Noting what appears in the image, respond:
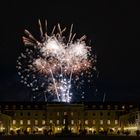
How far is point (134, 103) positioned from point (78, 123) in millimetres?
18851

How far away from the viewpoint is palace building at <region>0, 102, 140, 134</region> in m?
153

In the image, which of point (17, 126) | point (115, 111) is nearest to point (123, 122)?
point (115, 111)

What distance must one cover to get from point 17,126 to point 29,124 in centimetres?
395

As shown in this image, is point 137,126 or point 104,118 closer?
point 137,126

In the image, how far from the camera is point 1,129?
122375 millimetres

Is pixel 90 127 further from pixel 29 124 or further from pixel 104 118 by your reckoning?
pixel 29 124

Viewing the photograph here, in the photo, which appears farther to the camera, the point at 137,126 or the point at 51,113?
the point at 51,113

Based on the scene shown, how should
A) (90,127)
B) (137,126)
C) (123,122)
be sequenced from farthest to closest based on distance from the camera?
(90,127)
(123,122)
(137,126)

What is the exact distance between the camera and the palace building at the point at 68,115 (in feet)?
501

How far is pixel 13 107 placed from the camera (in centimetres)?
15300

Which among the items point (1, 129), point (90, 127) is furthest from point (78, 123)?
point (1, 129)

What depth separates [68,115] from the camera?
153 meters

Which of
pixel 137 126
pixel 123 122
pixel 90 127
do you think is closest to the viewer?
pixel 137 126

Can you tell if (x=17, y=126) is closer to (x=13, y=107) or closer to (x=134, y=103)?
(x=13, y=107)
